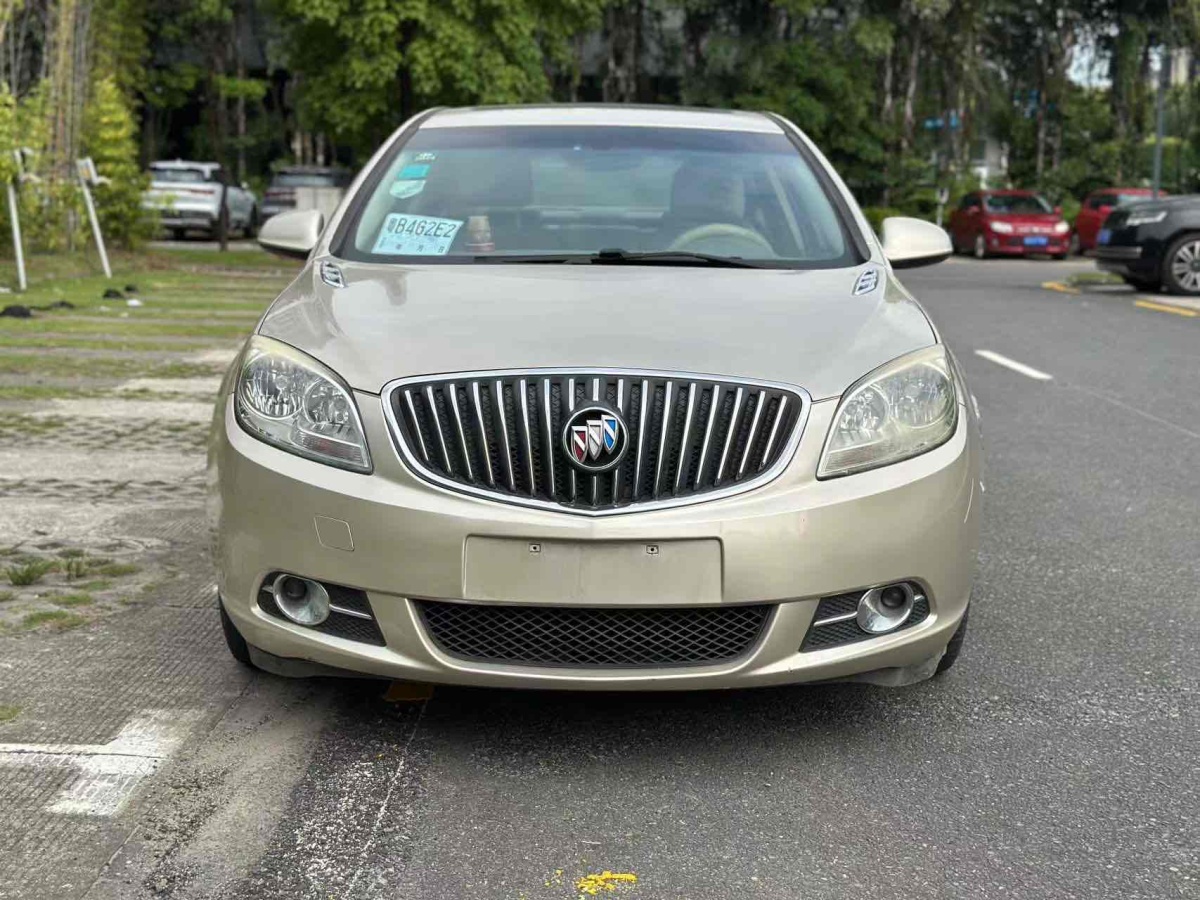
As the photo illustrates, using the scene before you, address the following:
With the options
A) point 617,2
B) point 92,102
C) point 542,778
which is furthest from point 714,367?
point 617,2

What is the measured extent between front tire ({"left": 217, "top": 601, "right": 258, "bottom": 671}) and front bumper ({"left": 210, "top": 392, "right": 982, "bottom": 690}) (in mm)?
264

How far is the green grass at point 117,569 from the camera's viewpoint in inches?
205

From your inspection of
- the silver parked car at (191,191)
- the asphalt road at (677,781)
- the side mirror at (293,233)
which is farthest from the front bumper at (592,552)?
the silver parked car at (191,191)

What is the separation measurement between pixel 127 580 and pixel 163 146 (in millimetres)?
47175

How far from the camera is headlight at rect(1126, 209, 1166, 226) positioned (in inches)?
750

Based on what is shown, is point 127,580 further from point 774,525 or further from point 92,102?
point 92,102

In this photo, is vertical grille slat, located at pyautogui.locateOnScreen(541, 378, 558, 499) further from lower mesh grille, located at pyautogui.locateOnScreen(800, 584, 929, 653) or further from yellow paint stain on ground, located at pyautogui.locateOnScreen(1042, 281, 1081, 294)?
yellow paint stain on ground, located at pyautogui.locateOnScreen(1042, 281, 1081, 294)

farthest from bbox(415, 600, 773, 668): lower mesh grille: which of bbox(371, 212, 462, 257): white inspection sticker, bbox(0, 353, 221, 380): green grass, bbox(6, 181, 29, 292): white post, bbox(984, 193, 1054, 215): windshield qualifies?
bbox(984, 193, 1054, 215): windshield

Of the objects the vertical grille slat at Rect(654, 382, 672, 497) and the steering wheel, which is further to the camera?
the steering wheel

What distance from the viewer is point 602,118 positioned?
212 inches

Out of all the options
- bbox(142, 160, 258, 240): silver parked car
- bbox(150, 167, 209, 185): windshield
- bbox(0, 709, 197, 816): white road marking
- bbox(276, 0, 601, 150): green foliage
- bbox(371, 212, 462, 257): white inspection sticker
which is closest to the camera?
bbox(0, 709, 197, 816): white road marking

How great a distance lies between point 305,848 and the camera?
313cm

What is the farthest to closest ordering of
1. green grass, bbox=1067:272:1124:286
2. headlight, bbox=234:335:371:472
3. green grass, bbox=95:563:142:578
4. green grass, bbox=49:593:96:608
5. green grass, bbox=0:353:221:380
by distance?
green grass, bbox=1067:272:1124:286
green grass, bbox=0:353:221:380
green grass, bbox=95:563:142:578
green grass, bbox=49:593:96:608
headlight, bbox=234:335:371:472

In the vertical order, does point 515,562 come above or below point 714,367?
Result: below
